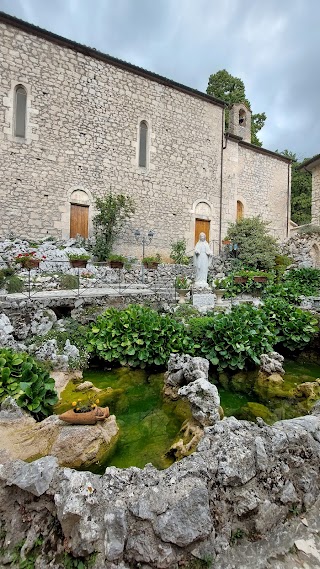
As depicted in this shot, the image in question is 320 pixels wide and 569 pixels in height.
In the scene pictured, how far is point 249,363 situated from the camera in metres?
6.42

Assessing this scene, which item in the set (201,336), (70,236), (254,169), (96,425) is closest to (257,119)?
(254,169)

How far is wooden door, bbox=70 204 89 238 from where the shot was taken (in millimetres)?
13942

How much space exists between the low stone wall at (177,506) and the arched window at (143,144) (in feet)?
50.1

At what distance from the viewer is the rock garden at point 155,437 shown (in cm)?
217

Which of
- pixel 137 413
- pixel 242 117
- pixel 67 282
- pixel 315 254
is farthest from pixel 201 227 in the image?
pixel 137 413

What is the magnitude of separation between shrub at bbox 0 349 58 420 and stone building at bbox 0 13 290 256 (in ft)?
30.9

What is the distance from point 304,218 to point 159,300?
22673 millimetres

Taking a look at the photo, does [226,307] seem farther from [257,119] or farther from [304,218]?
[257,119]

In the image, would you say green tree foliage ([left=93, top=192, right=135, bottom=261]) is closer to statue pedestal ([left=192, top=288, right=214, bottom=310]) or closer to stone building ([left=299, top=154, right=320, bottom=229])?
statue pedestal ([left=192, top=288, right=214, bottom=310])

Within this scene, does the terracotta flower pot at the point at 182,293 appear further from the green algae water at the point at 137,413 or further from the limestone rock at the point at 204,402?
the limestone rock at the point at 204,402

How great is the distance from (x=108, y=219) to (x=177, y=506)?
41.9ft

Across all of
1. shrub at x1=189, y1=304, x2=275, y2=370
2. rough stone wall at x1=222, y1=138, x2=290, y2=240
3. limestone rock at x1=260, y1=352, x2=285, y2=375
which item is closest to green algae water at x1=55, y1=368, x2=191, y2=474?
shrub at x1=189, y1=304, x2=275, y2=370

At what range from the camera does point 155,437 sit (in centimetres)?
398

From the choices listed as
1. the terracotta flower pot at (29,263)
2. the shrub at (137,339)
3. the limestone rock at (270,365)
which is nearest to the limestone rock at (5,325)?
the shrub at (137,339)
